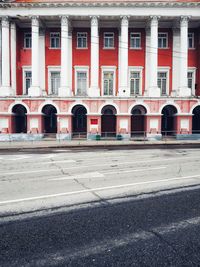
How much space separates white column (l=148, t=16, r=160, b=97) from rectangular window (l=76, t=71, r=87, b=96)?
8779 mm

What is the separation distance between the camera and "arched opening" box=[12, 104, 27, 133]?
2785 cm

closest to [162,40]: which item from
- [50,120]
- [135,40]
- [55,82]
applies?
[135,40]

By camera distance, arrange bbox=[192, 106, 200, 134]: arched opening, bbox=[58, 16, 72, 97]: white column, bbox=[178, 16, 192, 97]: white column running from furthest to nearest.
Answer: bbox=[192, 106, 200, 134]: arched opening
bbox=[178, 16, 192, 97]: white column
bbox=[58, 16, 72, 97]: white column

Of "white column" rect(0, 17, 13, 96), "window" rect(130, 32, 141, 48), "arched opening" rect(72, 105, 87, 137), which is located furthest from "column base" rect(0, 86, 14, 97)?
"window" rect(130, 32, 141, 48)

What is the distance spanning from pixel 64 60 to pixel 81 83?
4178 mm

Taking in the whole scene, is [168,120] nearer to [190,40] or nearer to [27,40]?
[190,40]

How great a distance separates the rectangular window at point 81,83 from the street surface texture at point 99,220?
23256mm

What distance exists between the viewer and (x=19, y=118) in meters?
29.3

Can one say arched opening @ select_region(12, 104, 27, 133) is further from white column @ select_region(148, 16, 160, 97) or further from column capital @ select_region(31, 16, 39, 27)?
white column @ select_region(148, 16, 160, 97)

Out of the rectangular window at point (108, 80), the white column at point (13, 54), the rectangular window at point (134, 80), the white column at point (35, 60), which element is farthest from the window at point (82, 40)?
the white column at point (13, 54)

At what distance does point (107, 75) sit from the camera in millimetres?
30109

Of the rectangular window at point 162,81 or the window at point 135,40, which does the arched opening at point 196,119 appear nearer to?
the rectangular window at point 162,81

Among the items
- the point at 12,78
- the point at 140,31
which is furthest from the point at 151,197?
the point at 140,31

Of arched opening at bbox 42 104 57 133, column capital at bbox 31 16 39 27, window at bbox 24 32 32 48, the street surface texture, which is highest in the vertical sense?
column capital at bbox 31 16 39 27
